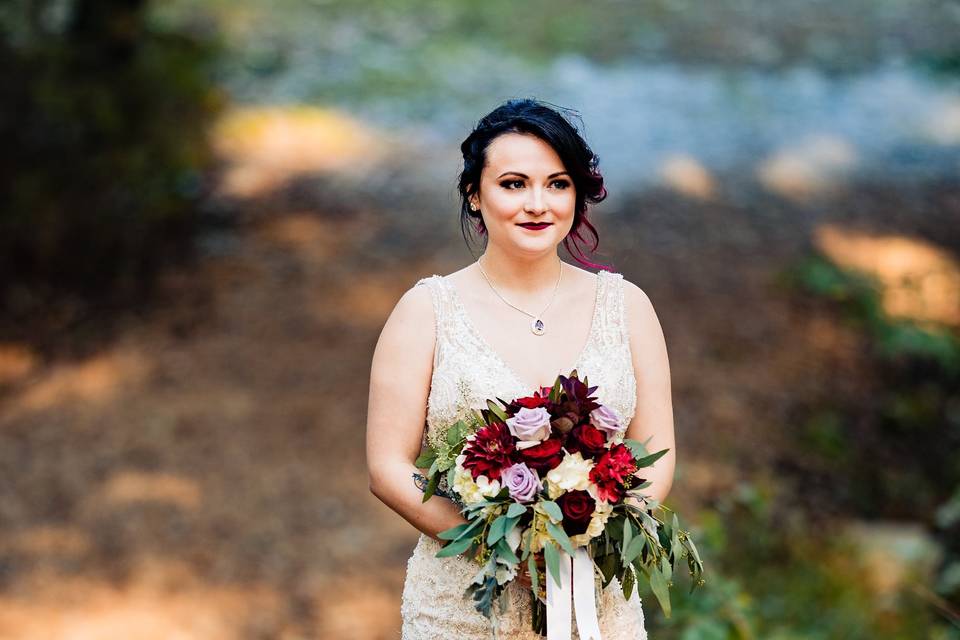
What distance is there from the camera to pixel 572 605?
239cm

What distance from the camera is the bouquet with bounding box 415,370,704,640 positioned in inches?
85.7

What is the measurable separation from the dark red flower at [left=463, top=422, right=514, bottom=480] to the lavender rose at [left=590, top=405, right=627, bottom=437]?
7.4 inches

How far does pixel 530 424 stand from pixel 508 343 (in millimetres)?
351

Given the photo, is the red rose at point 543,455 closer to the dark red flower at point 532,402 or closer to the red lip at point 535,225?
the dark red flower at point 532,402

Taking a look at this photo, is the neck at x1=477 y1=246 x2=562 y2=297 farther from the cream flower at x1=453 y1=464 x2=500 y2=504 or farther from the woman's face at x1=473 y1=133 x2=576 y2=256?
the cream flower at x1=453 y1=464 x2=500 y2=504

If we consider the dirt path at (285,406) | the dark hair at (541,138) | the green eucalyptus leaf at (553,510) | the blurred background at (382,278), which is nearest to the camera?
the green eucalyptus leaf at (553,510)

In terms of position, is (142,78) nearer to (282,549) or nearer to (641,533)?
(282,549)

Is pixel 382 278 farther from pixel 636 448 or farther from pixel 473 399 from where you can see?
pixel 636 448

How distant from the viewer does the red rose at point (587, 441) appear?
221 cm

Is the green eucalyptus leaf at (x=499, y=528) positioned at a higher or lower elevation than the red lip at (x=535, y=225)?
lower

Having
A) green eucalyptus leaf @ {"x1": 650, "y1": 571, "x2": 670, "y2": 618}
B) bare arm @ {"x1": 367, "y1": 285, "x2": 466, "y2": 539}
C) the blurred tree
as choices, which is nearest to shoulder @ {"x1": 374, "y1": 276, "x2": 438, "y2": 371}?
bare arm @ {"x1": 367, "y1": 285, "x2": 466, "y2": 539}

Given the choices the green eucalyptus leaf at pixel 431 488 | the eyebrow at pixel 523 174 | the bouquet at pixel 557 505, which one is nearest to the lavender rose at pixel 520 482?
the bouquet at pixel 557 505

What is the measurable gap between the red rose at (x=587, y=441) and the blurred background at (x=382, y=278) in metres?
1.85

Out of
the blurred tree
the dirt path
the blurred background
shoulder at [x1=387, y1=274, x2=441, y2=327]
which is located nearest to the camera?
shoulder at [x1=387, y1=274, x2=441, y2=327]
